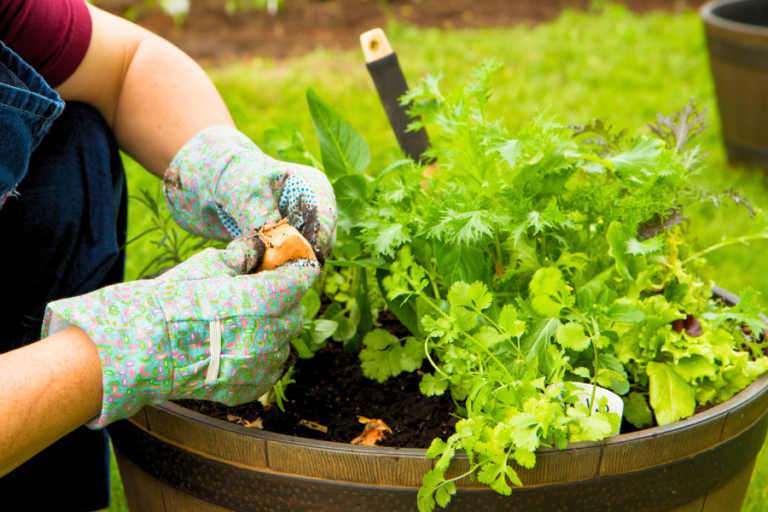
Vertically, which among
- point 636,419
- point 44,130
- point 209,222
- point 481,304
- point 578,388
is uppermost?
point 44,130

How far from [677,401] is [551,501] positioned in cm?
27

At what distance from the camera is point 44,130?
1.00 m

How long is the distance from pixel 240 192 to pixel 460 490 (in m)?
0.54

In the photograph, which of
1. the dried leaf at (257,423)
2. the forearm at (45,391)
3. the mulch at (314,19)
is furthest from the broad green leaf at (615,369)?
the mulch at (314,19)

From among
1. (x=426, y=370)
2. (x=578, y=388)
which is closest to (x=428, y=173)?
(x=426, y=370)

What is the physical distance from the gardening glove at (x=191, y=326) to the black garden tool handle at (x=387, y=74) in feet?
2.17

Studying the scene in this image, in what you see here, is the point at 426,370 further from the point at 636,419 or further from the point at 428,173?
the point at 428,173

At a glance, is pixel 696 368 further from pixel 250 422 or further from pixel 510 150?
pixel 250 422

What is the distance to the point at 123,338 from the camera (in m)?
0.77

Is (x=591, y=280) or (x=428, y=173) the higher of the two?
(x=428, y=173)

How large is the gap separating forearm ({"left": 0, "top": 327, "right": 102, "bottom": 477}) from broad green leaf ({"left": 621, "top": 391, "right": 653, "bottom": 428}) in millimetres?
781

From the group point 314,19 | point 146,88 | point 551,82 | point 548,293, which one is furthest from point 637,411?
point 314,19

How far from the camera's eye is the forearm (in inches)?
28.6

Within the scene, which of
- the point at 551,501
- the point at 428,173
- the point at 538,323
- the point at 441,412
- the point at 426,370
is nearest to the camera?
the point at 551,501
